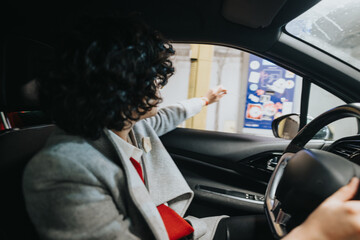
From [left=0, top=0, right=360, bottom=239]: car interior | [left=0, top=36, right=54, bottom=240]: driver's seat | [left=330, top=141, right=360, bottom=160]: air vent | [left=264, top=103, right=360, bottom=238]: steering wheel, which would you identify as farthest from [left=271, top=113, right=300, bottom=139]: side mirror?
[left=0, top=36, right=54, bottom=240]: driver's seat

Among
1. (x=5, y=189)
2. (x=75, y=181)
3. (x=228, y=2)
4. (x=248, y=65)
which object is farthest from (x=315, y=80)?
(x=248, y=65)

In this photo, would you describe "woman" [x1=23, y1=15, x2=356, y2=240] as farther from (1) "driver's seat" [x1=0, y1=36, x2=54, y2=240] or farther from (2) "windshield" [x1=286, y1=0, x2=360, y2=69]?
(2) "windshield" [x1=286, y1=0, x2=360, y2=69]

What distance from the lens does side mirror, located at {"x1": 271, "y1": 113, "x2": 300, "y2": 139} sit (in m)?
1.55

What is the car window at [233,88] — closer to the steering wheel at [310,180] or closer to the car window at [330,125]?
the car window at [330,125]

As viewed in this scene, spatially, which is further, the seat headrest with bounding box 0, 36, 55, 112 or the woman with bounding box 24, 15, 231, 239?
the seat headrest with bounding box 0, 36, 55, 112

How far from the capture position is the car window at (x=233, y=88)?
332cm

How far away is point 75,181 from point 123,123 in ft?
0.78

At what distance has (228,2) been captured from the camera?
1.06 metres

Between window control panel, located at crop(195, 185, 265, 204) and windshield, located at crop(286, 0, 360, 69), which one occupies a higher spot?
A: windshield, located at crop(286, 0, 360, 69)

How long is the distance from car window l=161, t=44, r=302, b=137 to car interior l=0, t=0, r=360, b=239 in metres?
2.01

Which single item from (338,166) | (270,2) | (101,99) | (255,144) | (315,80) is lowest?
(255,144)

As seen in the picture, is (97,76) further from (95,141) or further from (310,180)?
(310,180)

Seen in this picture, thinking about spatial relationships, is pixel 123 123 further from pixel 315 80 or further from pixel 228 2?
pixel 315 80

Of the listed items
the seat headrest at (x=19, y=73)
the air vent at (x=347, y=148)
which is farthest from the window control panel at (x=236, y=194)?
the seat headrest at (x=19, y=73)
